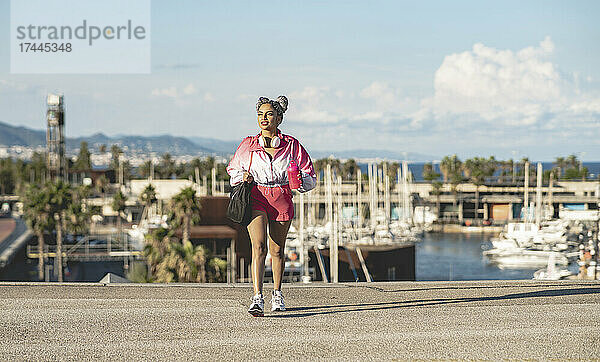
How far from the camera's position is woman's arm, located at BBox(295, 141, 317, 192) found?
7.90 metres

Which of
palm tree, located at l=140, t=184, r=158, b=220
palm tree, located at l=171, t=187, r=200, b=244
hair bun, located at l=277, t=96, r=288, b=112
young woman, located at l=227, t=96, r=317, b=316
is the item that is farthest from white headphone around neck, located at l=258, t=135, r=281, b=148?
palm tree, located at l=140, t=184, r=158, b=220

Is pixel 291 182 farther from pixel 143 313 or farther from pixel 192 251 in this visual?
pixel 192 251

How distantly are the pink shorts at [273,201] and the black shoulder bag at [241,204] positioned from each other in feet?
0.34

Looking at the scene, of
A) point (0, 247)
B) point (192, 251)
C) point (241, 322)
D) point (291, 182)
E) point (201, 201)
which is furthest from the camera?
point (0, 247)

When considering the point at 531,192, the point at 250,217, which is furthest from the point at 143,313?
the point at 531,192

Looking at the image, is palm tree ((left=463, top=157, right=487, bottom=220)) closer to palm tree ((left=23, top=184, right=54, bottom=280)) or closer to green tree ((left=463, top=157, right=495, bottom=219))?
green tree ((left=463, top=157, right=495, bottom=219))

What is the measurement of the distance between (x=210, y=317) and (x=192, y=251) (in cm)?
3381

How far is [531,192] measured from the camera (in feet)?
438

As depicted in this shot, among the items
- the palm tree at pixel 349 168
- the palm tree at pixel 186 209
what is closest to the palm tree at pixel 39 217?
the palm tree at pixel 186 209

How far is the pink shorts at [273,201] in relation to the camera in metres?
7.81

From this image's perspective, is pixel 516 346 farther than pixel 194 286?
No

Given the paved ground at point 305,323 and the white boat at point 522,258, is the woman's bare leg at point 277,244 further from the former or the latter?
the white boat at point 522,258

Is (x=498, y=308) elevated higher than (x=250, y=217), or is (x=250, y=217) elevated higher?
(x=250, y=217)

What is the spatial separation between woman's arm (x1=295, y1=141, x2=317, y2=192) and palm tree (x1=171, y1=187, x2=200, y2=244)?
42983 millimetres
